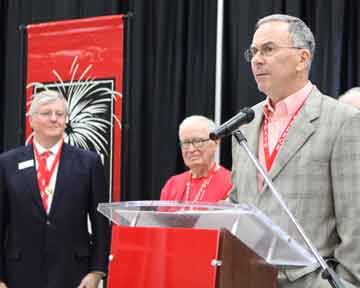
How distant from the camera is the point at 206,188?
3.59m

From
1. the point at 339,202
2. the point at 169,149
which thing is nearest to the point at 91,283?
the point at 169,149

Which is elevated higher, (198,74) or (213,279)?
(198,74)

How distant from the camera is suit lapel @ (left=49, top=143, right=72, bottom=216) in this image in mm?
3455

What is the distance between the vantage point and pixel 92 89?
15.6 feet

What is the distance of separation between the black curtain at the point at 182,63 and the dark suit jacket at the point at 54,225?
47.3 inches

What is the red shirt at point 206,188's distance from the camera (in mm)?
3516

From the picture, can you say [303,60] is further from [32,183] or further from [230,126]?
[32,183]

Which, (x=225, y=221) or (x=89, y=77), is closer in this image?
(x=225, y=221)

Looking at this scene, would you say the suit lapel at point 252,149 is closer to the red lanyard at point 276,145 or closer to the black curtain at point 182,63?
the red lanyard at point 276,145

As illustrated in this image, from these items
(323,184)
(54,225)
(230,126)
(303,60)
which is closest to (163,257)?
(230,126)

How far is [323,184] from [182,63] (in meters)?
2.77

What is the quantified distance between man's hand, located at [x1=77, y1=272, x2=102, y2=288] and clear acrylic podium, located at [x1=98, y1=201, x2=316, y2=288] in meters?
1.61

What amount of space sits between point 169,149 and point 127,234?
286 cm

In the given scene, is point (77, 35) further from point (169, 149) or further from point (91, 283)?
point (91, 283)
